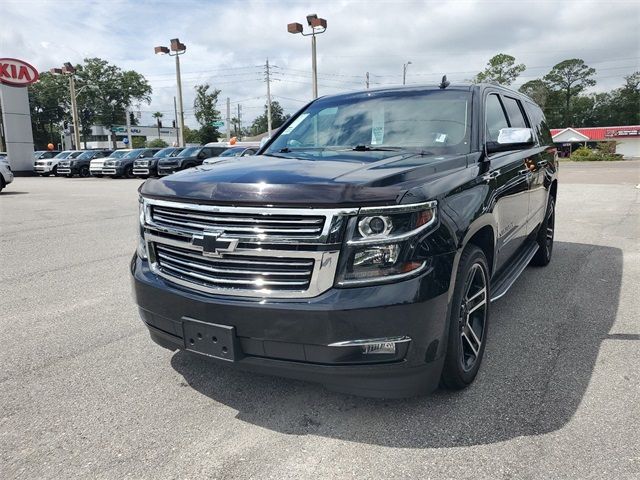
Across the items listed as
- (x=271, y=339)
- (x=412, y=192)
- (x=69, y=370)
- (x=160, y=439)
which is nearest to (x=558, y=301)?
(x=412, y=192)

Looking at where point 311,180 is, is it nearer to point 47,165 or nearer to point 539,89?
point 47,165

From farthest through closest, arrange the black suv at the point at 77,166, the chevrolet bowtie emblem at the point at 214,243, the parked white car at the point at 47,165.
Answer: the parked white car at the point at 47,165
the black suv at the point at 77,166
the chevrolet bowtie emblem at the point at 214,243

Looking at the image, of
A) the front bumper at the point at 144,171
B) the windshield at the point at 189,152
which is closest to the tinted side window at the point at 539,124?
the windshield at the point at 189,152

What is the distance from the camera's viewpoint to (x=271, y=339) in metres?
2.47

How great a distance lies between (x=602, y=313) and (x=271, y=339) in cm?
341

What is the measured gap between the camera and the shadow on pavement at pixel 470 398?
2689mm

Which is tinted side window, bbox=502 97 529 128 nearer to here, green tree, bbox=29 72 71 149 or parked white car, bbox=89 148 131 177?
parked white car, bbox=89 148 131 177

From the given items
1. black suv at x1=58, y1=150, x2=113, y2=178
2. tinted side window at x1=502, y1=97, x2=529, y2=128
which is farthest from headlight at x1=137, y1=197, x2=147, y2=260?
black suv at x1=58, y1=150, x2=113, y2=178

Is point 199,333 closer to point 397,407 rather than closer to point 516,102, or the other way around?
point 397,407

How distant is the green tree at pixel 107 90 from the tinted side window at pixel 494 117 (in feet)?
270

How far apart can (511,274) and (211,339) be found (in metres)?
2.72

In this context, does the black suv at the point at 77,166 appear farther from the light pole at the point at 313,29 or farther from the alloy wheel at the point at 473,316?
the alloy wheel at the point at 473,316

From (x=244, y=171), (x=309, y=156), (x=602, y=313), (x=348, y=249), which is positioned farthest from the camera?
(x=602, y=313)

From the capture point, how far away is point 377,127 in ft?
12.7
